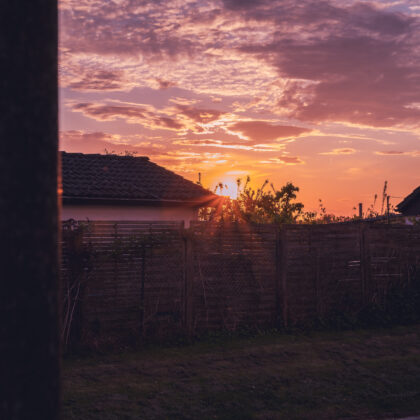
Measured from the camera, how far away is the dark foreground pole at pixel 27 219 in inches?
98.4

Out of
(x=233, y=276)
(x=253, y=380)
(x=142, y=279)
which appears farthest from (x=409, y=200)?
(x=253, y=380)

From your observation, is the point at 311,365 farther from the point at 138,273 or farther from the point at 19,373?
the point at 19,373

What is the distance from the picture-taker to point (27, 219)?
2535mm

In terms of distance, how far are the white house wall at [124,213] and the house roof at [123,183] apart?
0.34 meters

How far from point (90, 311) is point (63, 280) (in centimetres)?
78

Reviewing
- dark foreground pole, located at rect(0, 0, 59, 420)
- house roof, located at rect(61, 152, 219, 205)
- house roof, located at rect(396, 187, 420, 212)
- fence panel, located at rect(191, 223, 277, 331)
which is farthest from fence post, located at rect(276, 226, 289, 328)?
house roof, located at rect(396, 187, 420, 212)

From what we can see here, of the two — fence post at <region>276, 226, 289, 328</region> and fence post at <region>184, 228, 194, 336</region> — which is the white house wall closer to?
fence post at <region>276, 226, 289, 328</region>

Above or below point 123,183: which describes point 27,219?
below

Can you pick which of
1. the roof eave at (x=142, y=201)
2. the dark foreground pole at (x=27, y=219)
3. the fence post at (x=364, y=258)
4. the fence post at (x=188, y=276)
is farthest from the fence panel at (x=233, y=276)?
the dark foreground pole at (x=27, y=219)

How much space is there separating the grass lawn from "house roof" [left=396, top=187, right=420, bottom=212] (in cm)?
1862

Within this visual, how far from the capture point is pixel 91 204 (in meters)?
17.4

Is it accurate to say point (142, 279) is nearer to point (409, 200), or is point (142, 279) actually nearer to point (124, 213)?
point (124, 213)

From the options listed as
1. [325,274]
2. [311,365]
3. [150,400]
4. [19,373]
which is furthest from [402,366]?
[19,373]

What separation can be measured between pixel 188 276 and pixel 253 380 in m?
3.26
